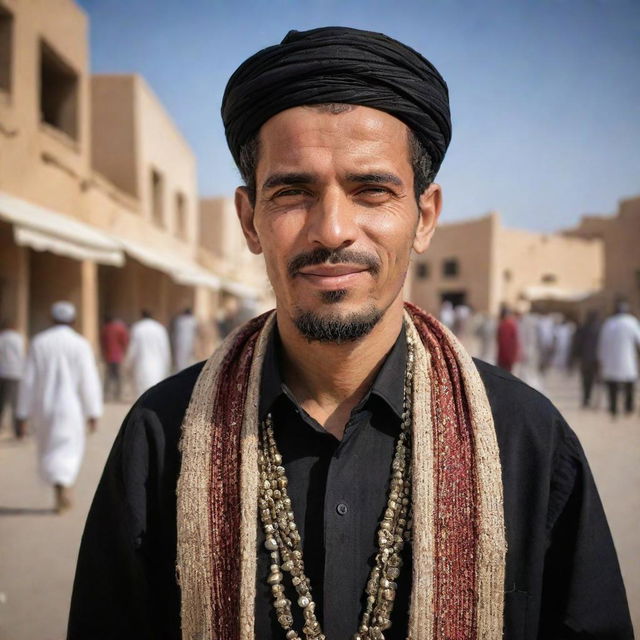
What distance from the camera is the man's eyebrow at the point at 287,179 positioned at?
4.15 ft

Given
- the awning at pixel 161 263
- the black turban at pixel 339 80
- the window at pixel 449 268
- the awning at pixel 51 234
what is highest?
the window at pixel 449 268

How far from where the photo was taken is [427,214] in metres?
1.50

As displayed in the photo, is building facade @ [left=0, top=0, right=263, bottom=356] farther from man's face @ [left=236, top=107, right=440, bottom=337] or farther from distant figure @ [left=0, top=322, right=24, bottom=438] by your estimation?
man's face @ [left=236, top=107, right=440, bottom=337]

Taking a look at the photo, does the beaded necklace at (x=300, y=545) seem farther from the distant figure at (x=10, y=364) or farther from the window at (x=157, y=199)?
the window at (x=157, y=199)

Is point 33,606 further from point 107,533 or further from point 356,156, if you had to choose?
point 356,156

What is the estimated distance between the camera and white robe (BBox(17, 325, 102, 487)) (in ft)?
15.5

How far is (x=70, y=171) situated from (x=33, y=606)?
8.30 metres

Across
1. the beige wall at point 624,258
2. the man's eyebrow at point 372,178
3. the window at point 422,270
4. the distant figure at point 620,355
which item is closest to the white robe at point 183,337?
the distant figure at point 620,355

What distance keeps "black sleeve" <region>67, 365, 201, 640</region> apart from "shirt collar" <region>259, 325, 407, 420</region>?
0.75ft

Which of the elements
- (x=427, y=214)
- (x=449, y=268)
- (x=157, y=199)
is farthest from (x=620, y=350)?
(x=449, y=268)

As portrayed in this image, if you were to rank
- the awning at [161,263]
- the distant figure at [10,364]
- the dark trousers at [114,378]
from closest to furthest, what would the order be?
the distant figure at [10,364]
the dark trousers at [114,378]
the awning at [161,263]

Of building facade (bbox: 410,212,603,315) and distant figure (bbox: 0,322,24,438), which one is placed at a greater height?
building facade (bbox: 410,212,603,315)

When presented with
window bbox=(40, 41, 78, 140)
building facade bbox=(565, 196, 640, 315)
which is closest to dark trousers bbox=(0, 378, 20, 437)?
window bbox=(40, 41, 78, 140)

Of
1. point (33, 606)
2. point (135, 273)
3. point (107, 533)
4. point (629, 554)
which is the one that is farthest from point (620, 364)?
point (135, 273)
